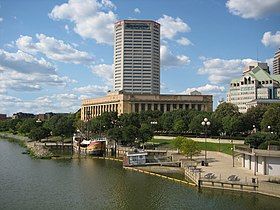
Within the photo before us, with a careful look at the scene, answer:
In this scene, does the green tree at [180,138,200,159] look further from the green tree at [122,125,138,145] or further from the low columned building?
the low columned building

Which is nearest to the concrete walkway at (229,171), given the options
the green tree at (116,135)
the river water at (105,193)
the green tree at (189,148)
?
the river water at (105,193)

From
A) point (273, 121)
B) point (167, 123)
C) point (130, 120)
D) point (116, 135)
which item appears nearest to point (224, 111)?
point (167, 123)

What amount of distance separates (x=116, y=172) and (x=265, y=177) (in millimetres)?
25461

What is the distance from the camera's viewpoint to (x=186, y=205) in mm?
44969

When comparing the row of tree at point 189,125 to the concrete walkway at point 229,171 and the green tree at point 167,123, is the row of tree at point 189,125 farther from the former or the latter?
the concrete walkway at point 229,171

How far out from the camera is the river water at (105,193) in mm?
45019

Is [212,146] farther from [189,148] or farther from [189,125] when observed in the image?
[189,125]

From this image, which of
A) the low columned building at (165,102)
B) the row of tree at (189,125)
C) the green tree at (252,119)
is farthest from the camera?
the low columned building at (165,102)

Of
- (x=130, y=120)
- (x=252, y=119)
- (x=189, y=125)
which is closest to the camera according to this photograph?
(x=252, y=119)

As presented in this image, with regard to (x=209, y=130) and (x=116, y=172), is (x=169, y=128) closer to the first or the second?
(x=209, y=130)

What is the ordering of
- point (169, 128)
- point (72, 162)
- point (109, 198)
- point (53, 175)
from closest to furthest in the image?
point (109, 198) → point (53, 175) → point (72, 162) → point (169, 128)

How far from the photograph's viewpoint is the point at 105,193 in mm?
51125

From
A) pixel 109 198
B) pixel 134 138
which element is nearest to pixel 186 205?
pixel 109 198

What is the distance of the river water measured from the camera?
45.0 meters
